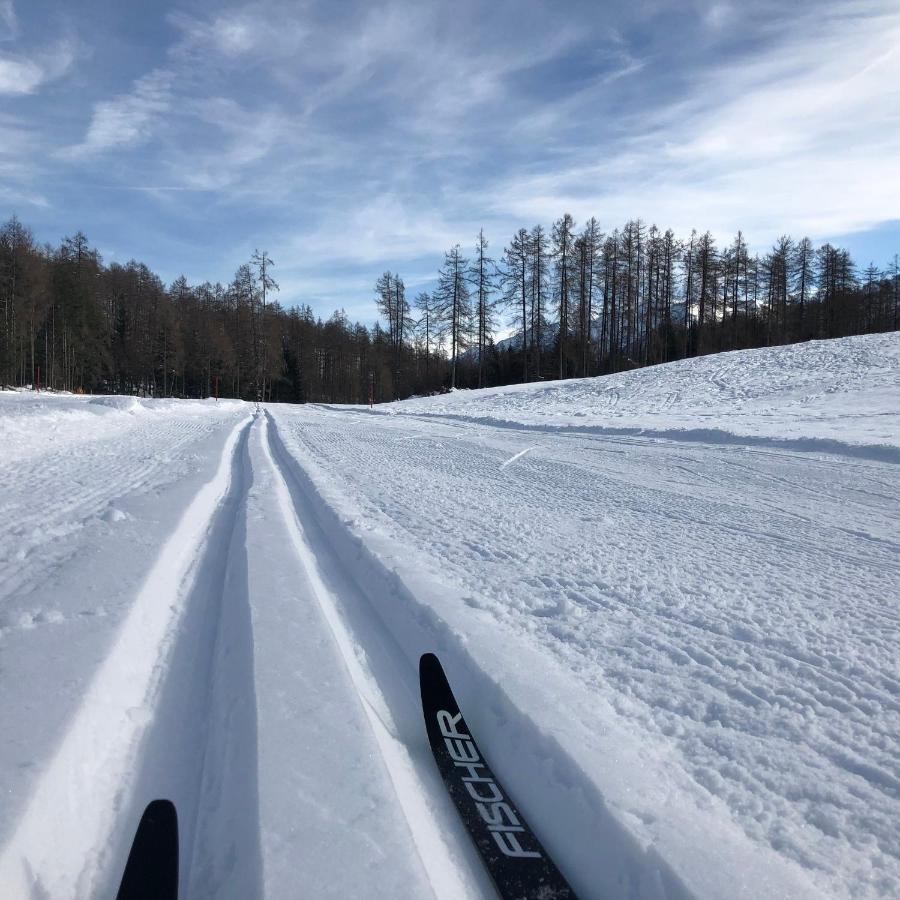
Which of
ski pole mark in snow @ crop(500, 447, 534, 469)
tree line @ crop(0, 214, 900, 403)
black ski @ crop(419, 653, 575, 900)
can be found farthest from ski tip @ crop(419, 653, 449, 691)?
tree line @ crop(0, 214, 900, 403)

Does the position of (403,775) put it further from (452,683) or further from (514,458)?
(514,458)

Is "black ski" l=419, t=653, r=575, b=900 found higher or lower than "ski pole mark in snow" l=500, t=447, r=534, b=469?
lower

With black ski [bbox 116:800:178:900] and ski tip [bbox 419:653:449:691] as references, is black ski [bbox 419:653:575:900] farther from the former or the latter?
black ski [bbox 116:800:178:900]

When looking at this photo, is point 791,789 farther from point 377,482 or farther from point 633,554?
point 377,482

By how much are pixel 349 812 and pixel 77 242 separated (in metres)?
56.7

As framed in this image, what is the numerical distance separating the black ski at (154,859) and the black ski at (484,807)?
30.0 inches

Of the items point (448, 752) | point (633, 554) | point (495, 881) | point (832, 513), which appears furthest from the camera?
point (832, 513)

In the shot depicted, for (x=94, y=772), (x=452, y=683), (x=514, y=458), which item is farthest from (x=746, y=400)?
(x=94, y=772)

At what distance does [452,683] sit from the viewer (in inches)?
89.1

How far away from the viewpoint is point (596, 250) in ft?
125

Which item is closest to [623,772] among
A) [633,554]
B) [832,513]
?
[633,554]

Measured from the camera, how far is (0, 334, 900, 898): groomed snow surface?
56.5 inches

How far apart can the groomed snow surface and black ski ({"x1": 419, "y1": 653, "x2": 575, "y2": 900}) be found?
0.05m

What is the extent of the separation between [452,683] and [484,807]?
61 cm
